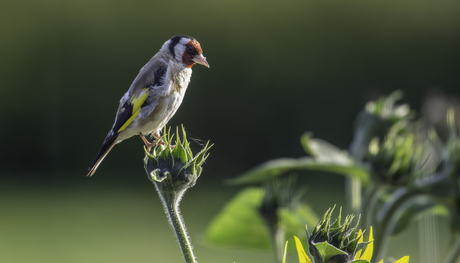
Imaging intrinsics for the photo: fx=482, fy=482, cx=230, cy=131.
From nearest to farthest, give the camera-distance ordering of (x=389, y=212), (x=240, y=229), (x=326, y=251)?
(x=326, y=251), (x=389, y=212), (x=240, y=229)

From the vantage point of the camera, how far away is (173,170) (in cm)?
27

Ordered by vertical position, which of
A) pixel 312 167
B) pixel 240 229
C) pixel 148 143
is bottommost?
pixel 240 229

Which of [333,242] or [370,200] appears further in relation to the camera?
[370,200]

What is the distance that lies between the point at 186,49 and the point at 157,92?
0.03m

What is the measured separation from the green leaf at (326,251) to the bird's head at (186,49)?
104mm

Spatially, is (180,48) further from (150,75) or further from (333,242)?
(333,242)

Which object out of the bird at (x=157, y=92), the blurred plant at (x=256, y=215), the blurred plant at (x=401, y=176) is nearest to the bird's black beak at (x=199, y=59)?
the bird at (x=157, y=92)

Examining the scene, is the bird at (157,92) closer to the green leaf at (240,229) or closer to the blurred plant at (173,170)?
the blurred plant at (173,170)

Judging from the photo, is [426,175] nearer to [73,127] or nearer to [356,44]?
[73,127]

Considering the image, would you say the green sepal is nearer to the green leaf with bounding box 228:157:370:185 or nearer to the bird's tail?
the bird's tail

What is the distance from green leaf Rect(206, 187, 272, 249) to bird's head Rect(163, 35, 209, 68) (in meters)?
0.39

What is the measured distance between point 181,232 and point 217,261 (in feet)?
6.62

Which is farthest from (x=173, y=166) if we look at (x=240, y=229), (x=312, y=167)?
(x=240, y=229)

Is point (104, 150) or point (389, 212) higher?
point (104, 150)
